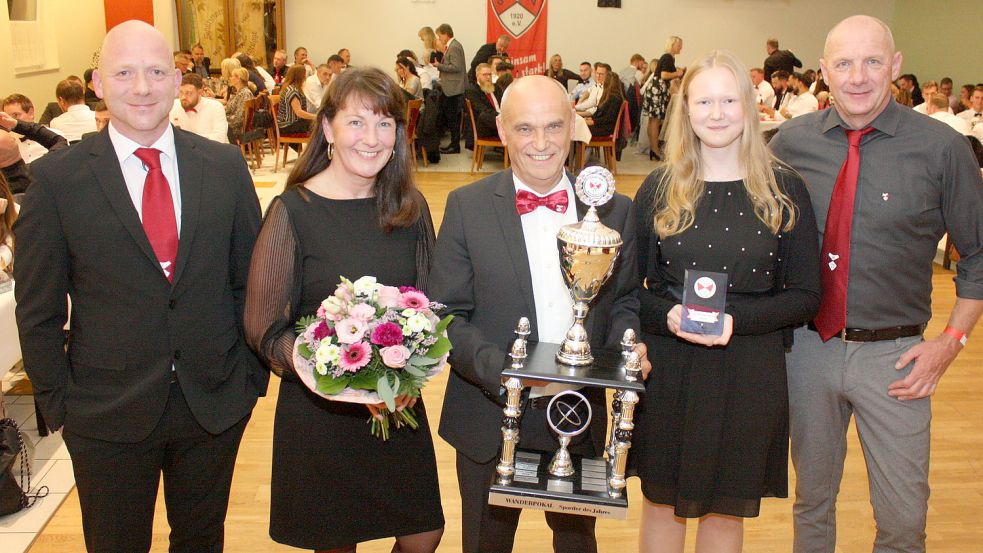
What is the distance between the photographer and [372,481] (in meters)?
2.37

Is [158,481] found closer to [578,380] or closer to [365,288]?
[365,288]

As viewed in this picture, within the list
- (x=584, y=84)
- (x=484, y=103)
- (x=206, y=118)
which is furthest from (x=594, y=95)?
(x=206, y=118)

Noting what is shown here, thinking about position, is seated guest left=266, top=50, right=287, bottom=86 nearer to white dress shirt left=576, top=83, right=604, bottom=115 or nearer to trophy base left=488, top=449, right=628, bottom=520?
white dress shirt left=576, top=83, right=604, bottom=115

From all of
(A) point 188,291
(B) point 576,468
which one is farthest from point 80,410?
(B) point 576,468

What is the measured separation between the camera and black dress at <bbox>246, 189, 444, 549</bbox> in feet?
7.30

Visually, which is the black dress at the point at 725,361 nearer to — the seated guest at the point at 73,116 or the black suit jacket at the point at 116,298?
the black suit jacket at the point at 116,298

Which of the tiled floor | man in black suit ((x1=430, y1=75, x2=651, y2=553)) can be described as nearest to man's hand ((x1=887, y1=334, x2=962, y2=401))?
man in black suit ((x1=430, y1=75, x2=651, y2=553))

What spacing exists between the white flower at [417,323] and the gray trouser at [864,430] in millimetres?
1254

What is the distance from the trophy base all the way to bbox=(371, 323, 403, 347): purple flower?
0.42 meters

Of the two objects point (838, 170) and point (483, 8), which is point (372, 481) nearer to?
point (838, 170)

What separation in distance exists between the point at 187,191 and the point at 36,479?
89.8 inches

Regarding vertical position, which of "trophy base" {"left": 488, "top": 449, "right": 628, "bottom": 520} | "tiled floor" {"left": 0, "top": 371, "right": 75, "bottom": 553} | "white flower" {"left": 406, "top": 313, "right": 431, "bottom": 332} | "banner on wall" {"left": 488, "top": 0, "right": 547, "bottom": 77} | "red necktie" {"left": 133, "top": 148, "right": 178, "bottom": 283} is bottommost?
"tiled floor" {"left": 0, "top": 371, "right": 75, "bottom": 553}

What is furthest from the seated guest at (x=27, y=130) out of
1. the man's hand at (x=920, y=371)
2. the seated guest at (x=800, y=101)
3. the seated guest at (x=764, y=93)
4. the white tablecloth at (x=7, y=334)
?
the seated guest at (x=764, y=93)

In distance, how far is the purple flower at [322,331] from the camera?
2.02 m
